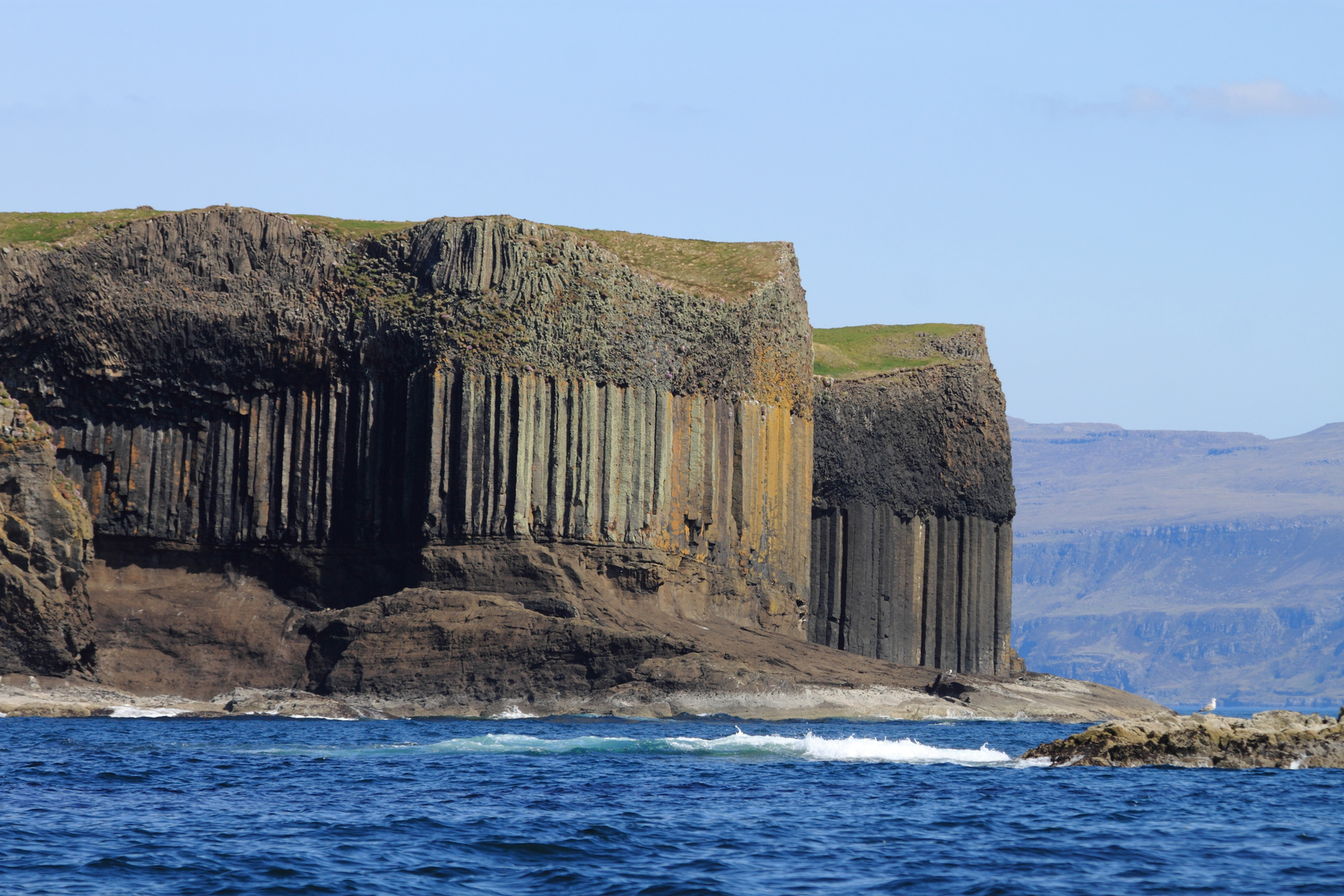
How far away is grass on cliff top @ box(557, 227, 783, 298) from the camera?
7838 cm

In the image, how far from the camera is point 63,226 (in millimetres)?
73750

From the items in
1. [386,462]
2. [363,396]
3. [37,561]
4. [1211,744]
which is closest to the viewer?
[1211,744]

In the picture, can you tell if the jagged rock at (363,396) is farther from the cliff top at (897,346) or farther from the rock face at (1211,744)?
the rock face at (1211,744)

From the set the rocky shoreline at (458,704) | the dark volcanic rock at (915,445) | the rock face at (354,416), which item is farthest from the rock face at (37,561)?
the dark volcanic rock at (915,445)

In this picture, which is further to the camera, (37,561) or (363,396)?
(363,396)

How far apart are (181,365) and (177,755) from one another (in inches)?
1386

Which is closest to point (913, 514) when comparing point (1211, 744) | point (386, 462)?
point (386, 462)

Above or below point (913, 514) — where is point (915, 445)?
above

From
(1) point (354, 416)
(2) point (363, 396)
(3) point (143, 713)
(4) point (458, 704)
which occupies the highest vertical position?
(2) point (363, 396)

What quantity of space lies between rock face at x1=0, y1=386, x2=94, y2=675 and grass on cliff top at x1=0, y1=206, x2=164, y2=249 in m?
6.80

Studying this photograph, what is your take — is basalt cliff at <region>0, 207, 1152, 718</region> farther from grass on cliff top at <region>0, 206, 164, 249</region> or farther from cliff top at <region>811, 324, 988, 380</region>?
cliff top at <region>811, 324, 988, 380</region>

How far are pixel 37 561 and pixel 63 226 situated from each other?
15149mm

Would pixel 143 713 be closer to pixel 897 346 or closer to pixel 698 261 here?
pixel 698 261

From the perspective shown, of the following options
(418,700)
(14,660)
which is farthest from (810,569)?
(14,660)
